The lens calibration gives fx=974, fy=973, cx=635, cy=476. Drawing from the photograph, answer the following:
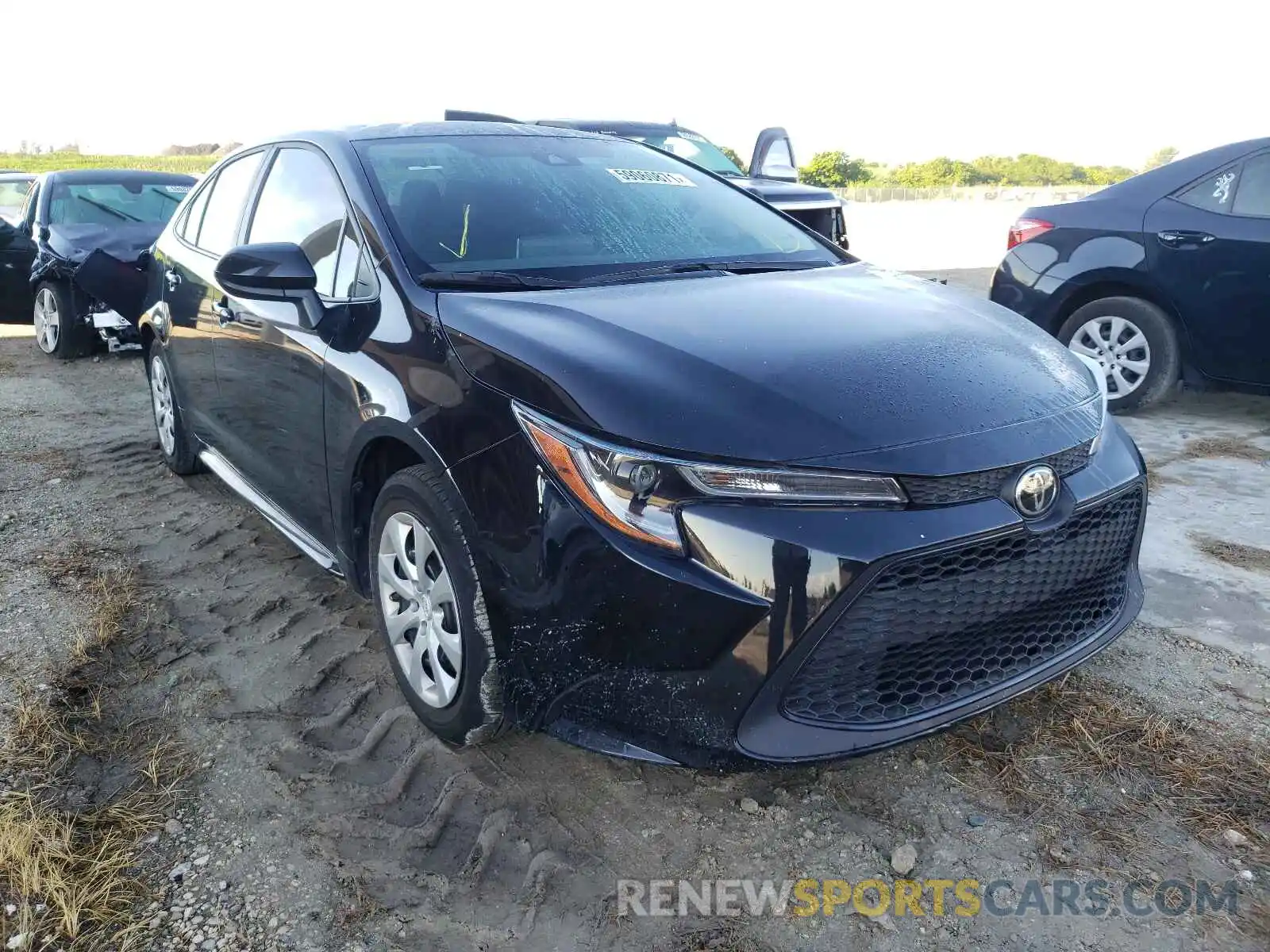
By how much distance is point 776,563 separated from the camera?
1.87m

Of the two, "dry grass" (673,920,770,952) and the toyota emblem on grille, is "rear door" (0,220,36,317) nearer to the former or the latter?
"dry grass" (673,920,770,952)

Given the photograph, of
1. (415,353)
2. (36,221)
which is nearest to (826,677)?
(415,353)

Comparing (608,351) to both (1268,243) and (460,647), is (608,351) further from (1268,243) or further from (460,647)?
(1268,243)

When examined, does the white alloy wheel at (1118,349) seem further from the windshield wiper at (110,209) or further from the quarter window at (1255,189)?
the windshield wiper at (110,209)

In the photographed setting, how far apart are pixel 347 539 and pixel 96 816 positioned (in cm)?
92

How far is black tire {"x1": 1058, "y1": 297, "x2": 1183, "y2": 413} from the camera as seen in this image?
5367mm

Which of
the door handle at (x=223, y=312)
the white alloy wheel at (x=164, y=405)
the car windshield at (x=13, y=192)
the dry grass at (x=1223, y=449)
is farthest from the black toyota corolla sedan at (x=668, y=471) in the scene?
the car windshield at (x=13, y=192)

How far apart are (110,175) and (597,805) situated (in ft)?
28.3

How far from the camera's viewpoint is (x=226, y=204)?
12.9 feet

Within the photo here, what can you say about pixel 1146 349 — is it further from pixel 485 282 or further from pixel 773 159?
pixel 773 159

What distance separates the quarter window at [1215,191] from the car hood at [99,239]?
7.30 m

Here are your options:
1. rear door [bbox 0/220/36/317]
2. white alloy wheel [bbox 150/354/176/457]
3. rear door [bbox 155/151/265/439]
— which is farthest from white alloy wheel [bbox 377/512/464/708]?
rear door [bbox 0/220/36/317]

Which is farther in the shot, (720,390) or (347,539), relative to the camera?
(347,539)

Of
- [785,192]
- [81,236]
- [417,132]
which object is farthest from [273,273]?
[81,236]
